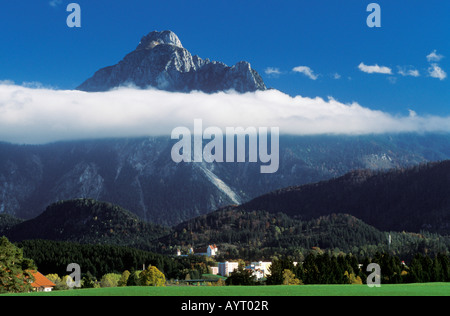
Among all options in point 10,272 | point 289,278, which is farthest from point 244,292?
point 289,278

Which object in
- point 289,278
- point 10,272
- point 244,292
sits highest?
point 10,272

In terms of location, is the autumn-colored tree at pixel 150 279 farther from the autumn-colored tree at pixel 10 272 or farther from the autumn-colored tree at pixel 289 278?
the autumn-colored tree at pixel 10 272

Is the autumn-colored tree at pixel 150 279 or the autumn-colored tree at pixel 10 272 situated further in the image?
the autumn-colored tree at pixel 150 279

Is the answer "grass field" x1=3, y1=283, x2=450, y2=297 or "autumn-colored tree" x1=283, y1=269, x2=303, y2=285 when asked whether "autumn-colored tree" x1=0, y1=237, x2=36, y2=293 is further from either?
"autumn-colored tree" x1=283, y1=269, x2=303, y2=285

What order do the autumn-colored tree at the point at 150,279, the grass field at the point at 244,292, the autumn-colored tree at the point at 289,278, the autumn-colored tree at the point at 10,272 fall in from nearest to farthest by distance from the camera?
the grass field at the point at 244,292 → the autumn-colored tree at the point at 10,272 → the autumn-colored tree at the point at 289,278 → the autumn-colored tree at the point at 150,279

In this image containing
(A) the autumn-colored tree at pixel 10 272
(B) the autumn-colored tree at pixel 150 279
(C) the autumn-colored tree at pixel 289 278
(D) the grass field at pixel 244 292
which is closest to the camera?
(D) the grass field at pixel 244 292

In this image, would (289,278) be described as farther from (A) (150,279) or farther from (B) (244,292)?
(B) (244,292)

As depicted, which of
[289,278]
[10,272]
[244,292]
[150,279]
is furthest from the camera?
[150,279]

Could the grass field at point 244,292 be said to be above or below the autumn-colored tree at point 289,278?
above

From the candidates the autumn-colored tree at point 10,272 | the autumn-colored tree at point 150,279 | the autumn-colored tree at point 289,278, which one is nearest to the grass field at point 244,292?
the autumn-colored tree at point 10,272
